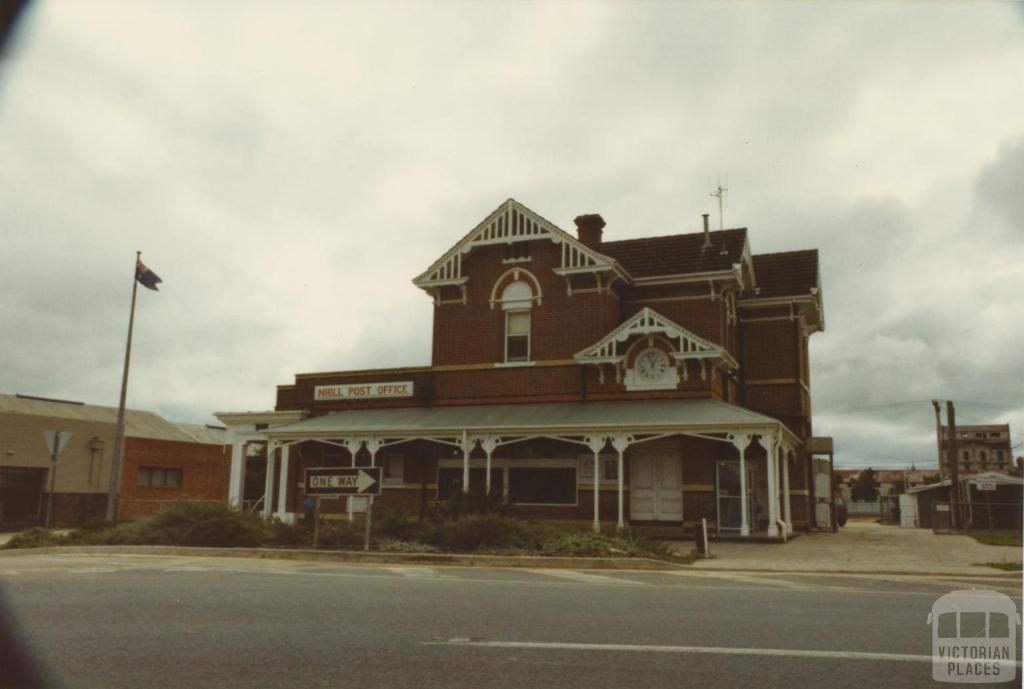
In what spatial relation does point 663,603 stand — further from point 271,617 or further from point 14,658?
point 14,658

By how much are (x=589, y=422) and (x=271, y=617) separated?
15021 mm

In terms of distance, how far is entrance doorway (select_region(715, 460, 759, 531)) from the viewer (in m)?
23.9

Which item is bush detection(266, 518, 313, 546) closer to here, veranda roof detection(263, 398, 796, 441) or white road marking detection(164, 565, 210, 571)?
white road marking detection(164, 565, 210, 571)

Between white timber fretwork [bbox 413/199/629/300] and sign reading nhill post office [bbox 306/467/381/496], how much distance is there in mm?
10956

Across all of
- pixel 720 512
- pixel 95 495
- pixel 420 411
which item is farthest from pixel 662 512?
pixel 95 495

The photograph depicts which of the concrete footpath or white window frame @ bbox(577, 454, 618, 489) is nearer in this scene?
the concrete footpath

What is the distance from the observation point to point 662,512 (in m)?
24.3

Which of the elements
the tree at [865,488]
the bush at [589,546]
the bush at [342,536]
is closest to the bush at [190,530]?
the bush at [342,536]

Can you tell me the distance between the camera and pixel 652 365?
80.7ft

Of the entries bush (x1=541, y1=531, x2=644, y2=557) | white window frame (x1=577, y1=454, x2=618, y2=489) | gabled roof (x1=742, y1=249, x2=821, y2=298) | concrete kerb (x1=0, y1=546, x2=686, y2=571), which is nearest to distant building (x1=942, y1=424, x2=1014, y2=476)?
gabled roof (x1=742, y1=249, x2=821, y2=298)

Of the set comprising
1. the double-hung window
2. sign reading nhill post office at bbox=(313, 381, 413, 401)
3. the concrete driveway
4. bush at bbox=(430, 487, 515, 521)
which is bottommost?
the concrete driveway

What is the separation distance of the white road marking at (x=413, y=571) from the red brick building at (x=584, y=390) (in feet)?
26.3

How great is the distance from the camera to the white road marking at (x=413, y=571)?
13371mm

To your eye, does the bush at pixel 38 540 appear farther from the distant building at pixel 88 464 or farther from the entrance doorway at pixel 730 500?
the entrance doorway at pixel 730 500
